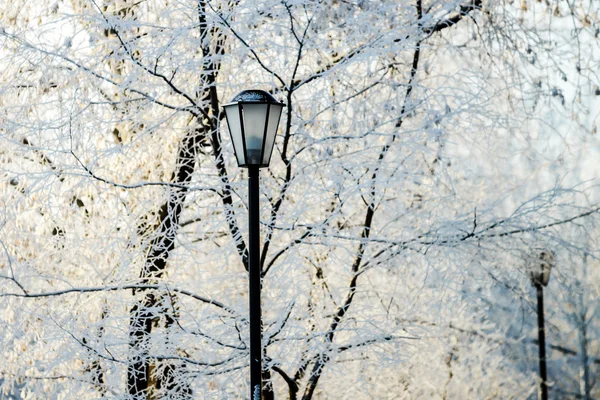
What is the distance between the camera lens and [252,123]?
4.19m

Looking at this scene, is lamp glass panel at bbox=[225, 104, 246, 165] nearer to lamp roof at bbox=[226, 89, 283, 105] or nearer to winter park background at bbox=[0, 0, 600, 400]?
lamp roof at bbox=[226, 89, 283, 105]

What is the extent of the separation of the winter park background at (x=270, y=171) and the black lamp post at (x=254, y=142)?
1.07 meters

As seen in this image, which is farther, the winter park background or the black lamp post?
the winter park background

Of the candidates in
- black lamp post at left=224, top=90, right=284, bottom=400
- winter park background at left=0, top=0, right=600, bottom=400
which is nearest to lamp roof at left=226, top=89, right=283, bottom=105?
black lamp post at left=224, top=90, right=284, bottom=400

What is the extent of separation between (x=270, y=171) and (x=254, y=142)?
1.65 metres

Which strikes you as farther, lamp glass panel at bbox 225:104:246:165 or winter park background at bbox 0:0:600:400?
winter park background at bbox 0:0:600:400

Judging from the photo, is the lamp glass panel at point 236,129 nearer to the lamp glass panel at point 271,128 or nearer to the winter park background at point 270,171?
the lamp glass panel at point 271,128

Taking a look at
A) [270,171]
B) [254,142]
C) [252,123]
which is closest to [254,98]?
[252,123]

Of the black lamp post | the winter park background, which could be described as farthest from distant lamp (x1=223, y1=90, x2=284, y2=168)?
the winter park background

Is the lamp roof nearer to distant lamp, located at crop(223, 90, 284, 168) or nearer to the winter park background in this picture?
distant lamp, located at crop(223, 90, 284, 168)

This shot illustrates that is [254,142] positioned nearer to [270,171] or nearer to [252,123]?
[252,123]

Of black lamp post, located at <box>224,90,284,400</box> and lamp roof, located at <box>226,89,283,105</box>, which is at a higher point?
lamp roof, located at <box>226,89,283,105</box>

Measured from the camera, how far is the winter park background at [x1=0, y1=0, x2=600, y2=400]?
5.57m

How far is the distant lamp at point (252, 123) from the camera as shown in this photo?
416 cm
